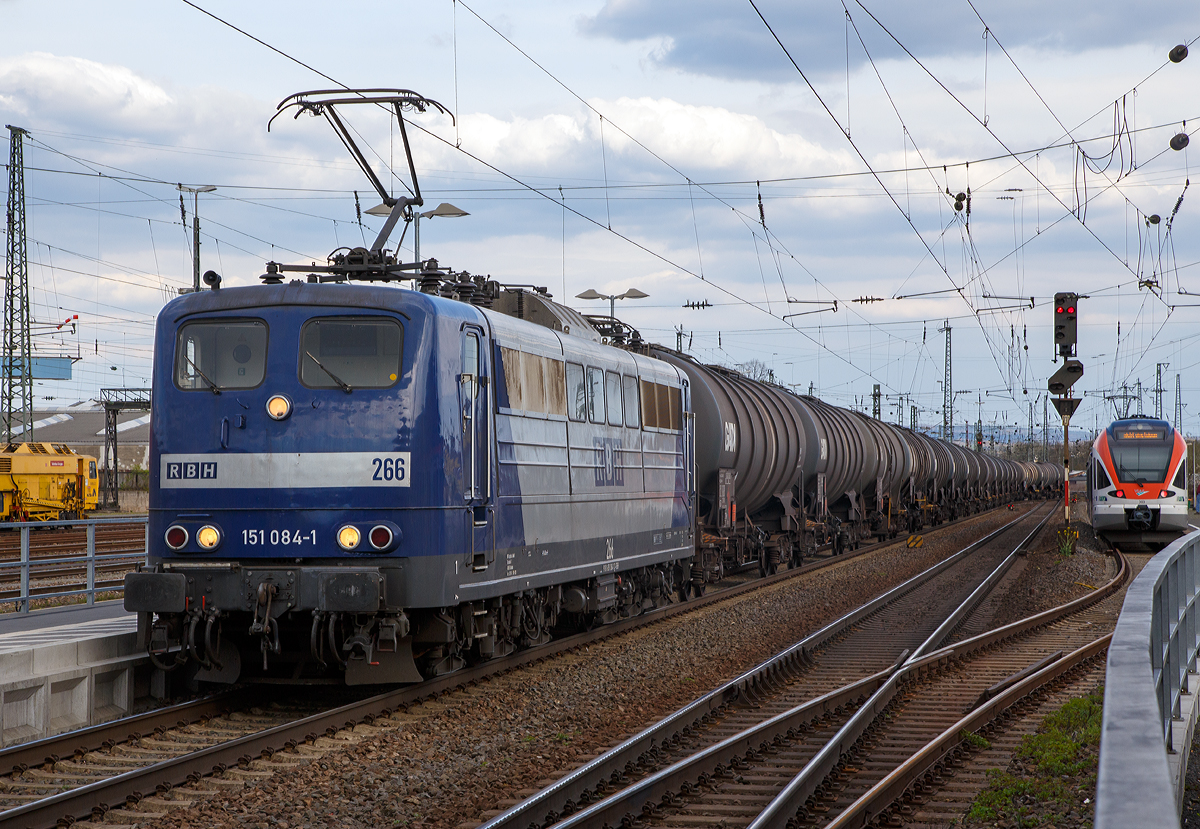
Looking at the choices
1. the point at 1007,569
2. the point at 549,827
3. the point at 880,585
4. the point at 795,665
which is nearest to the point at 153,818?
the point at 549,827

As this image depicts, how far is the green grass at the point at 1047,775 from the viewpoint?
7.22 m

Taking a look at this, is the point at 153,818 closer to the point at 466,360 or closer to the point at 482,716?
the point at 482,716

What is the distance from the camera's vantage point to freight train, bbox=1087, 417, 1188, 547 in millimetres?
28938

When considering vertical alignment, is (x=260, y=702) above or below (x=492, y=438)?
below

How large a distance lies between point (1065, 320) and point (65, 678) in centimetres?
1916

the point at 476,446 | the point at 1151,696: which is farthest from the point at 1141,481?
the point at 1151,696

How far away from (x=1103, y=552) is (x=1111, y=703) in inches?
1123

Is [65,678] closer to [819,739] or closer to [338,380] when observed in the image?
[338,380]

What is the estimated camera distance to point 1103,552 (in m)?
29.7

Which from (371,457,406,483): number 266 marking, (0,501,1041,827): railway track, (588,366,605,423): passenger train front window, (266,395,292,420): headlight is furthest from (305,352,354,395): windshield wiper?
(588,366,605,423): passenger train front window

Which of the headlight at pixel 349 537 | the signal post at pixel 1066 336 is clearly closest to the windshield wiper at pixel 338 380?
the headlight at pixel 349 537

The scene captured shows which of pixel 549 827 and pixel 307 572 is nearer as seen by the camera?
pixel 549 827

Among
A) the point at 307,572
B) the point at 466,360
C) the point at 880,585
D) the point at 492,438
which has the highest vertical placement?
the point at 466,360

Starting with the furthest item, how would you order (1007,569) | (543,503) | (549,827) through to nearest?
(1007,569) < (543,503) < (549,827)
